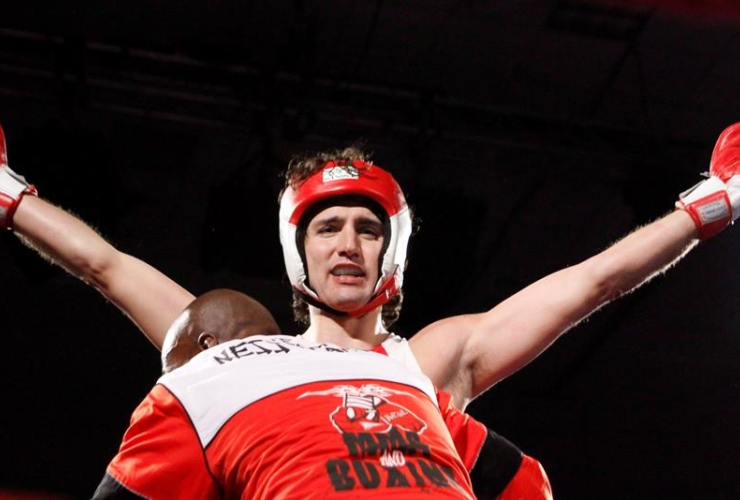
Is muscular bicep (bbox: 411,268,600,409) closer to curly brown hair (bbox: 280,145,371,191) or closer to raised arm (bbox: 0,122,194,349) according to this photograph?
curly brown hair (bbox: 280,145,371,191)

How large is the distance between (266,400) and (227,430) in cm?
8

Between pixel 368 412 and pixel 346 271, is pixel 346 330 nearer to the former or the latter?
pixel 346 271

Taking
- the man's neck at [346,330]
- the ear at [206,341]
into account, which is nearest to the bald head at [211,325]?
the ear at [206,341]

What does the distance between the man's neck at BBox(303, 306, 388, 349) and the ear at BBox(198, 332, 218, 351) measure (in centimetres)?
55

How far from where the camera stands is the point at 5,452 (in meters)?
5.41

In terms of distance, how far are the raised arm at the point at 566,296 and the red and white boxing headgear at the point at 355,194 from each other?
0.19m

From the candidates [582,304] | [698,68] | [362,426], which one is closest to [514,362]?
[582,304]

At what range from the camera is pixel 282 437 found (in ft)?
5.47

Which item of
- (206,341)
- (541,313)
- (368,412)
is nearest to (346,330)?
(541,313)

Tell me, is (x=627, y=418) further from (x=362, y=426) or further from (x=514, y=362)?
(x=362, y=426)

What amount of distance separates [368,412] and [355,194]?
0.87 metres

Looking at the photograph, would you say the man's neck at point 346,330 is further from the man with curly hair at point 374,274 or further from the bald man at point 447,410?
the bald man at point 447,410

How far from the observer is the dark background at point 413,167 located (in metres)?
5.14

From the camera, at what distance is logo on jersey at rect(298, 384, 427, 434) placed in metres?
1.71
